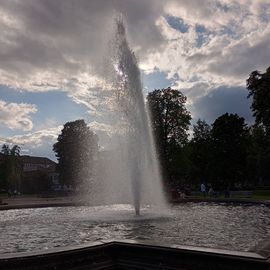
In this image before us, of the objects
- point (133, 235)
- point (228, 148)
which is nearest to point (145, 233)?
point (133, 235)

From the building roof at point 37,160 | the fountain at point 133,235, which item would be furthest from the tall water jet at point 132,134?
the building roof at point 37,160

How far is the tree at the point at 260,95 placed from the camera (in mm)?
43719

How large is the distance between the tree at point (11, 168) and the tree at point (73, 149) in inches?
371

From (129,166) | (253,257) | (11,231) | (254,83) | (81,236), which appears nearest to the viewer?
(253,257)

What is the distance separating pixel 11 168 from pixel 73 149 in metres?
13.5

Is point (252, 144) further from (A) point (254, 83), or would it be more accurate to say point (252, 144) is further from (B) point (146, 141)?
(B) point (146, 141)

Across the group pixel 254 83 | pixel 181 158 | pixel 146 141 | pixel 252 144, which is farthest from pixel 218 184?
pixel 146 141

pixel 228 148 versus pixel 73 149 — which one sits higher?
pixel 73 149

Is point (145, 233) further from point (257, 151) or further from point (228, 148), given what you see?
point (257, 151)

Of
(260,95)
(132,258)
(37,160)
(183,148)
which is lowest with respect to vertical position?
(132,258)

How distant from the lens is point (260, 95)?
4441 cm

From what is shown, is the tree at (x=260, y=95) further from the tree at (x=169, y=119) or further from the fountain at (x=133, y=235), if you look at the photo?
the fountain at (x=133, y=235)

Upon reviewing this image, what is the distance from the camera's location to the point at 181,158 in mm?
53719

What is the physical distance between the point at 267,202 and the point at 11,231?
56.8ft
